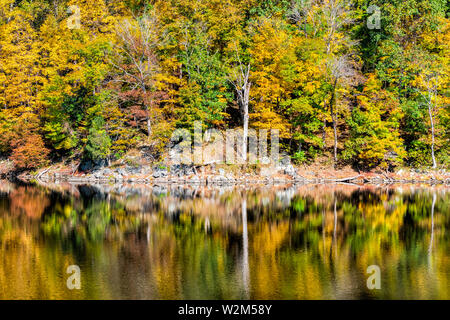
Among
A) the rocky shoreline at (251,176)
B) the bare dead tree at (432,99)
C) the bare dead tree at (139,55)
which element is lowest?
the rocky shoreline at (251,176)

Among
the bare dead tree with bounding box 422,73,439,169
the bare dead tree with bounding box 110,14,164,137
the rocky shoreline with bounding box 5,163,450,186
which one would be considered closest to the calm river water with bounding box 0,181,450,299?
the rocky shoreline with bounding box 5,163,450,186

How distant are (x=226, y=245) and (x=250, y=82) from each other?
27779 mm

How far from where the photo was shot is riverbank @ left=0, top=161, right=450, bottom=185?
4191 centimetres

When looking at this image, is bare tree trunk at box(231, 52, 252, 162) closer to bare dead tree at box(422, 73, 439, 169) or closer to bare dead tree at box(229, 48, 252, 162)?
bare dead tree at box(229, 48, 252, 162)

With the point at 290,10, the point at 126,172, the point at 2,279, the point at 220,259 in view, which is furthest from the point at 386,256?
the point at 290,10

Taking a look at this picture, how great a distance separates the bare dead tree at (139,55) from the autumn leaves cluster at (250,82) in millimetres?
146

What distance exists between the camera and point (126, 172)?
144ft

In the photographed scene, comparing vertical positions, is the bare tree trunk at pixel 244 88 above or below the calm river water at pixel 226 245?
above

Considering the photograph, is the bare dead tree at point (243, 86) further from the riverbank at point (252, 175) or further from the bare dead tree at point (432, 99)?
the bare dead tree at point (432, 99)

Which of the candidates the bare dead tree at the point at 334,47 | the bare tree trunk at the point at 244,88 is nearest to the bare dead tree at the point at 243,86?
the bare tree trunk at the point at 244,88

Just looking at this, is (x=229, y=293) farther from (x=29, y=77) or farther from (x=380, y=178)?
(x=29, y=77)

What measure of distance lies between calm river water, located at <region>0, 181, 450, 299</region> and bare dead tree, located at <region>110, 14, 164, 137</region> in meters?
16.1

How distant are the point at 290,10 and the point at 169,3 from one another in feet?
43.7

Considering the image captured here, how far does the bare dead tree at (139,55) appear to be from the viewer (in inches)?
1773
